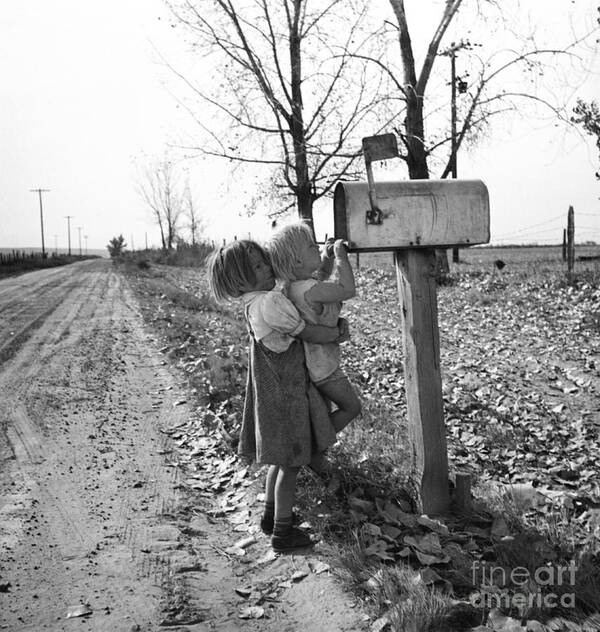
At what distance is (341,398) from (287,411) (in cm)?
30

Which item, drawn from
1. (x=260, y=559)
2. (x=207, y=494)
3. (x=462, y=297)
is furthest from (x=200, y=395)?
(x=462, y=297)

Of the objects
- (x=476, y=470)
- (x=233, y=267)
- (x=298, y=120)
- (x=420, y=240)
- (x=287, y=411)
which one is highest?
(x=298, y=120)

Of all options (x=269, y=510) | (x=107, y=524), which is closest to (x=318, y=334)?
(x=269, y=510)

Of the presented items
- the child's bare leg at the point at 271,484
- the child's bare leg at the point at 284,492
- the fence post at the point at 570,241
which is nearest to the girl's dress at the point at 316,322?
the child's bare leg at the point at 284,492

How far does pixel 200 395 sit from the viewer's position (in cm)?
618

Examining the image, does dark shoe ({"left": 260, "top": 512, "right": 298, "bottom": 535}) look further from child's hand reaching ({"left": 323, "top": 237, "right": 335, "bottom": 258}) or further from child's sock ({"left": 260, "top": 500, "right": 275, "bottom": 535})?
child's hand reaching ({"left": 323, "top": 237, "right": 335, "bottom": 258})

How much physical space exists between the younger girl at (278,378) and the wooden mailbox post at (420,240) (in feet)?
1.42

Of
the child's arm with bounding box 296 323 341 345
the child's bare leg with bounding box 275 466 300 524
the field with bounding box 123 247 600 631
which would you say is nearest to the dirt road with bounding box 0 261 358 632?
the child's bare leg with bounding box 275 466 300 524

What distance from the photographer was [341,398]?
11.0ft

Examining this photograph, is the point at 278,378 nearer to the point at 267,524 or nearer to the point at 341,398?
the point at 341,398

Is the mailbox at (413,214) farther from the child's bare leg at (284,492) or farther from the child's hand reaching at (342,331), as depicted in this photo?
the child's bare leg at (284,492)

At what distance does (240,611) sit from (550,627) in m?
1.28

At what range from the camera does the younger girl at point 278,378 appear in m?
3.19

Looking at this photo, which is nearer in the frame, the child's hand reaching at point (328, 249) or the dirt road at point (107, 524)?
the dirt road at point (107, 524)
